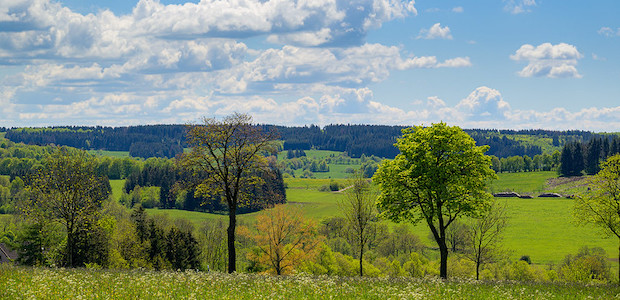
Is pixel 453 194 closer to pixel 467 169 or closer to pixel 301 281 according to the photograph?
pixel 467 169

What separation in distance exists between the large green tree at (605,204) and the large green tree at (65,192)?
46.4 m

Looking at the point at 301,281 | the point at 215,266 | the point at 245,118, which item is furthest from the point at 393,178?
the point at 215,266

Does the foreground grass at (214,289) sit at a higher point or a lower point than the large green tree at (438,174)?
lower

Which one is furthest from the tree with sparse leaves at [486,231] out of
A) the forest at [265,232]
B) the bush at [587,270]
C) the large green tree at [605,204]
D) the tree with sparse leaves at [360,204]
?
the bush at [587,270]

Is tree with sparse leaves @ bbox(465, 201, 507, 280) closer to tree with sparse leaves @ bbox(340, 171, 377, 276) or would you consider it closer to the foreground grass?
tree with sparse leaves @ bbox(340, 171, 377, 276)

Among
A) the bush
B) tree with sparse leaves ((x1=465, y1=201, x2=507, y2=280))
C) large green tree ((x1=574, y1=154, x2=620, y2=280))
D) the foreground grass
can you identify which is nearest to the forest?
the bush

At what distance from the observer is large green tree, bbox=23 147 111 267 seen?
48125mm

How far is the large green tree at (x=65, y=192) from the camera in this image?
4812cm

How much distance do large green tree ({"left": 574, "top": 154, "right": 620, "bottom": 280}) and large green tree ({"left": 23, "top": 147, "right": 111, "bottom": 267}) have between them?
4645 cm

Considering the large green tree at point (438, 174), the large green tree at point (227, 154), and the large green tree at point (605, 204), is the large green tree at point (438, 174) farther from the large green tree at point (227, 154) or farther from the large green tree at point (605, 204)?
the large green tree at point (605, 204)

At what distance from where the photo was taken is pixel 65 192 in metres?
48.4

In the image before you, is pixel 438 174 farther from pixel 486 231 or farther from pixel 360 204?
pixel 486 231

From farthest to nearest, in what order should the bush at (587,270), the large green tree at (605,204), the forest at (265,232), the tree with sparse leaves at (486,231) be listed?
the bush at (587,270) < the tree with sparse leaves at (486,231) < the large green tree at (605,204) < the forest at (265,232)

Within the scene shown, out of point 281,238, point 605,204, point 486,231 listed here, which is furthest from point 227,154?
point 486,231
